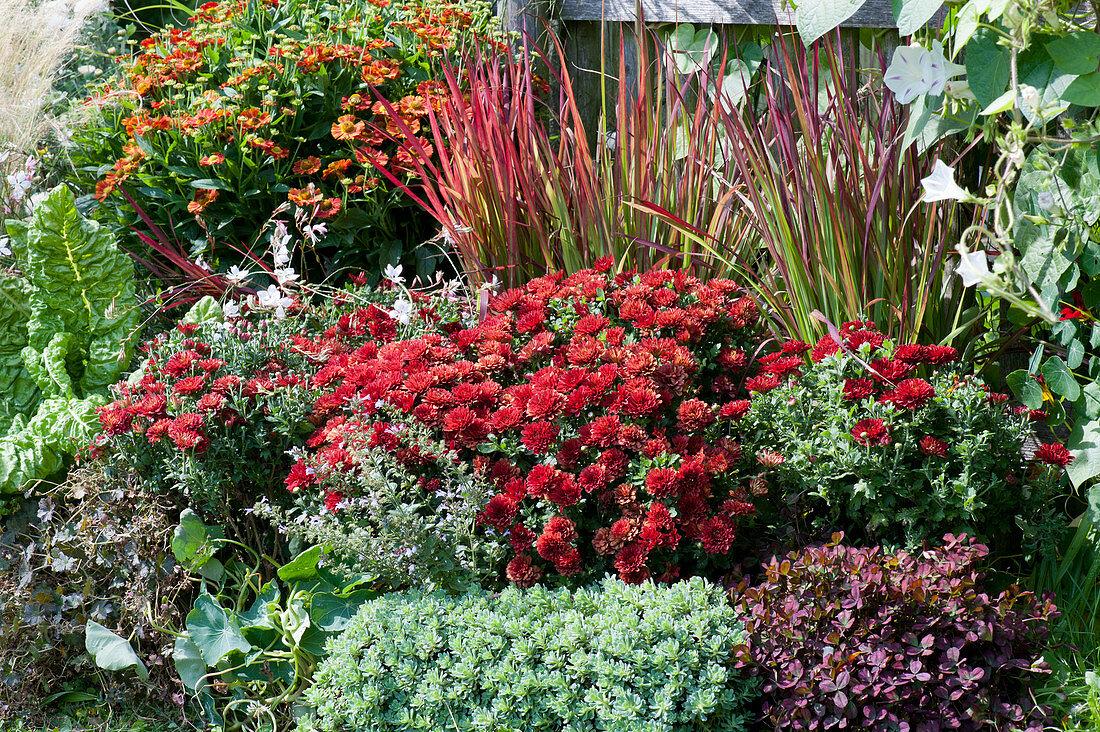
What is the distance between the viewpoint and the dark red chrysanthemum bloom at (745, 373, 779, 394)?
215 cm

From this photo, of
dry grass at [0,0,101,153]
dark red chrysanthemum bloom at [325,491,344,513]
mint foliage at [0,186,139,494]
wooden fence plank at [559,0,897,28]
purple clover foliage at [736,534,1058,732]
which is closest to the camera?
purple clover foliage at [736,534,1058,732]

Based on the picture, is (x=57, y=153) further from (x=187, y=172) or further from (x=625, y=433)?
(x=625, y=433)

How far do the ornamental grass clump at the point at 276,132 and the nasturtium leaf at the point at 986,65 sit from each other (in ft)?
6.11

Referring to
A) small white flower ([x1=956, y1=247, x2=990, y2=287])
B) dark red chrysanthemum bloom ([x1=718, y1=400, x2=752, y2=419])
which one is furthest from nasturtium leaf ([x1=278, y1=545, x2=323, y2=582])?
small white flower ([x1=956, y1=247, x2=990, y2=287])

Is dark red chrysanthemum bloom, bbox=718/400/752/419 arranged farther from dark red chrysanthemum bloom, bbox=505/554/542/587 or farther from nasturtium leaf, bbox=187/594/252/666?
nasturtium leaf, bbox=187/594/252/666

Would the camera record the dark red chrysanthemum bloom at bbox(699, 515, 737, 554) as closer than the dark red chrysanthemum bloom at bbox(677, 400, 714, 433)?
Yes

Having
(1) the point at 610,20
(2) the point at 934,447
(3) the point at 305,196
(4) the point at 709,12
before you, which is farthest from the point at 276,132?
(2) the point at 934,447

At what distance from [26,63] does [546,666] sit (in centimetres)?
413

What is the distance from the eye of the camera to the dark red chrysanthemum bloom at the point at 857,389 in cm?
200

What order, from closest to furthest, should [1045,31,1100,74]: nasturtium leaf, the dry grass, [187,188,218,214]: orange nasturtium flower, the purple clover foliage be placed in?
the purple clover foliage → [1045,31,1100,74]: nasturtium leaf → [187,188,218,214]: orange nasturtium flower → the dry grass

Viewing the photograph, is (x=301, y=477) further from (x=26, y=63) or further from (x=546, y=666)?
(x=26, y=63)

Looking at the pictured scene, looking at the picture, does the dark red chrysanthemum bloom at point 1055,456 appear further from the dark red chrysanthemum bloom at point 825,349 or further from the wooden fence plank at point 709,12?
the wooden fence plank at point 709,12

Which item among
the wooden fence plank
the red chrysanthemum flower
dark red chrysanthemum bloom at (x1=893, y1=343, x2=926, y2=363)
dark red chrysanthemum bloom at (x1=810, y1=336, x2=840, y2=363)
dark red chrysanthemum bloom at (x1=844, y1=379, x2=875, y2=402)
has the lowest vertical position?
dark red chrysanthemum bloom at (x1=844, y1=379, x2=875, y2=402)

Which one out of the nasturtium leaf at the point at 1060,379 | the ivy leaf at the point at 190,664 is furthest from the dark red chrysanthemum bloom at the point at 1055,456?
the ivy leaf at the point at 190,664
